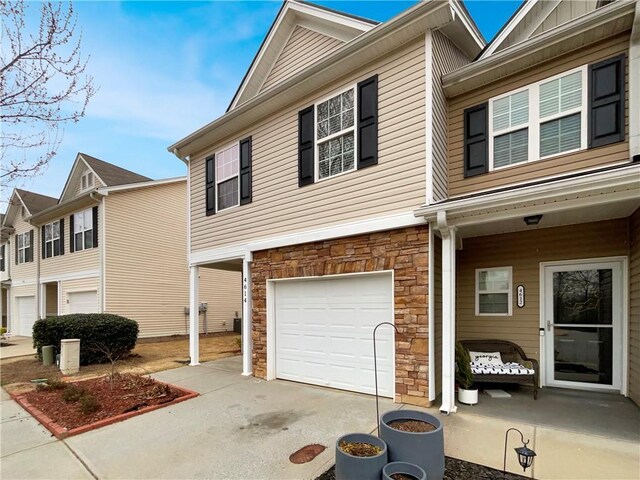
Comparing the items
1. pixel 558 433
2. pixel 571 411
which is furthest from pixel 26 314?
pixel 571 411

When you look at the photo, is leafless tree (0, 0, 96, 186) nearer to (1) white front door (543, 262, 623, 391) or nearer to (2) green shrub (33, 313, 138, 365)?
(2) green shrub (33, 313, 138, 365)

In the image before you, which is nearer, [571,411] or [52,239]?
[571,411]

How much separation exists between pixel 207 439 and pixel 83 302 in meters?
13.1

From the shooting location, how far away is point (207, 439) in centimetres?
434

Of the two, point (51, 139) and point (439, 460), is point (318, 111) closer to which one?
point (51, 139)

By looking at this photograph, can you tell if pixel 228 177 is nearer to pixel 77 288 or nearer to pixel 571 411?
pixel 571 411

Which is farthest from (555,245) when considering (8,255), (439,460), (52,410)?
(8,255)

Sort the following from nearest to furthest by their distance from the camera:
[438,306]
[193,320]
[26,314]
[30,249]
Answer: [438,306], [193,320], [30,249], [26,314]

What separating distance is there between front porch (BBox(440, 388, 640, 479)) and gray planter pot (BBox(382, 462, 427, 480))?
1.09 meters

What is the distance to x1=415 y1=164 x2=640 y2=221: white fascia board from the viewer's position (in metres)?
3.74

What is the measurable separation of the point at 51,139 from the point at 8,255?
21494 millimetres

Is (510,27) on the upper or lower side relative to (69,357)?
upper

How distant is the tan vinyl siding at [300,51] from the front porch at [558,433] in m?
7.15

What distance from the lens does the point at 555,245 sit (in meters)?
6.20
